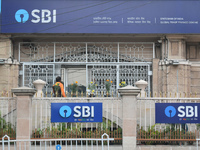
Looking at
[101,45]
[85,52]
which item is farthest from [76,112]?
[101,45]

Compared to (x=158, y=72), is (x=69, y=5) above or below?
above

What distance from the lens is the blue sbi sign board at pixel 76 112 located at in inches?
408

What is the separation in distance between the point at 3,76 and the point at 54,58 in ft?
7.96

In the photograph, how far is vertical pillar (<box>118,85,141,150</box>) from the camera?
33.3ft

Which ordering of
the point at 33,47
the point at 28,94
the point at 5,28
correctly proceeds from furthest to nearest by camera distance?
the point at 33,47, the point at 5,28, the point at 28,94

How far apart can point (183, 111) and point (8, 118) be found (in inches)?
218

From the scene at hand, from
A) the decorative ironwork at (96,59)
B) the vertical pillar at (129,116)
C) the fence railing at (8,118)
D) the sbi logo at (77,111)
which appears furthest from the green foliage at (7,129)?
the decorative ironwork at (96,59)

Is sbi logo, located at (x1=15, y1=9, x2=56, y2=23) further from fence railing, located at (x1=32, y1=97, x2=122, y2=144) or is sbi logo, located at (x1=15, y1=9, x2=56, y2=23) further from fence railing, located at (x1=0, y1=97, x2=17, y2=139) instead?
fence railing, located at (x1=32, y1=97, x2=122, y2=144)

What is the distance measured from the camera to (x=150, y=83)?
52.3 ft

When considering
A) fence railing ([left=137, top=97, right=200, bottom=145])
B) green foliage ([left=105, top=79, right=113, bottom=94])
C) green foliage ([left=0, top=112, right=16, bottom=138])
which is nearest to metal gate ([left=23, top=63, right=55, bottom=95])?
green foliage ([left=105, top=79, right=113, bottom=94])

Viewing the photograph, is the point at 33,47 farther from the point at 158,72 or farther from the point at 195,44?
the point at 195,44

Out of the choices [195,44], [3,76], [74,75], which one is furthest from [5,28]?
[195,44]

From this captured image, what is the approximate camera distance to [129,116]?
10195 millimetres

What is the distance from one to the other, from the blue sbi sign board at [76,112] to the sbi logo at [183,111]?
2099 mm
